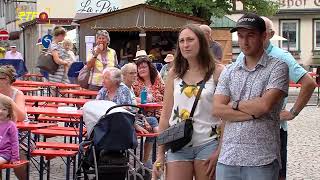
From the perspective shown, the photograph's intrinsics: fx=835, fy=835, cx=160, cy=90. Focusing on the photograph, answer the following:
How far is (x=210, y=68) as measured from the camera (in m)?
6.16

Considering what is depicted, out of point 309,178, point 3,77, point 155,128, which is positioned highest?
point 3,77

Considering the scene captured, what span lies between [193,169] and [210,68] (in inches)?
30.2

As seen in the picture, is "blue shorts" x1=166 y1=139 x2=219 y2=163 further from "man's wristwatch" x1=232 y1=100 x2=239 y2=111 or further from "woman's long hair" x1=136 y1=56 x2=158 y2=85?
"woman's long hair" x1=136 y1=56 x2=158 y2=85

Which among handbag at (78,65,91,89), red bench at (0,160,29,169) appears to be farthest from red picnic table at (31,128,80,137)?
handbag at (78,65,91,89)

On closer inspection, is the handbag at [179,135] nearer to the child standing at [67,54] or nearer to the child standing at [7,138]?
the child standing at [7,138]

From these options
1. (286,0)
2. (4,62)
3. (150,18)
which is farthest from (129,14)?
(286,0)

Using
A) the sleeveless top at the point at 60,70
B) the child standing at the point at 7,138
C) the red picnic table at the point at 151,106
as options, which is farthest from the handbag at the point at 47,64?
the child standing at the point at 7,138

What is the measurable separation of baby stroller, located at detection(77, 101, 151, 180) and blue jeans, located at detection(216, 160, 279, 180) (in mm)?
3008

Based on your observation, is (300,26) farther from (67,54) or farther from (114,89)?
(114,89)

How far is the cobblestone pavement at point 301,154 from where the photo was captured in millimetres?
10945

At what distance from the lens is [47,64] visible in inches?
631

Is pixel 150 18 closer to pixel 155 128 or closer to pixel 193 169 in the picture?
pixel 155 128

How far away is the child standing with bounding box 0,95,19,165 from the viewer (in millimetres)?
7906

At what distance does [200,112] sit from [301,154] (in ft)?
25.5
